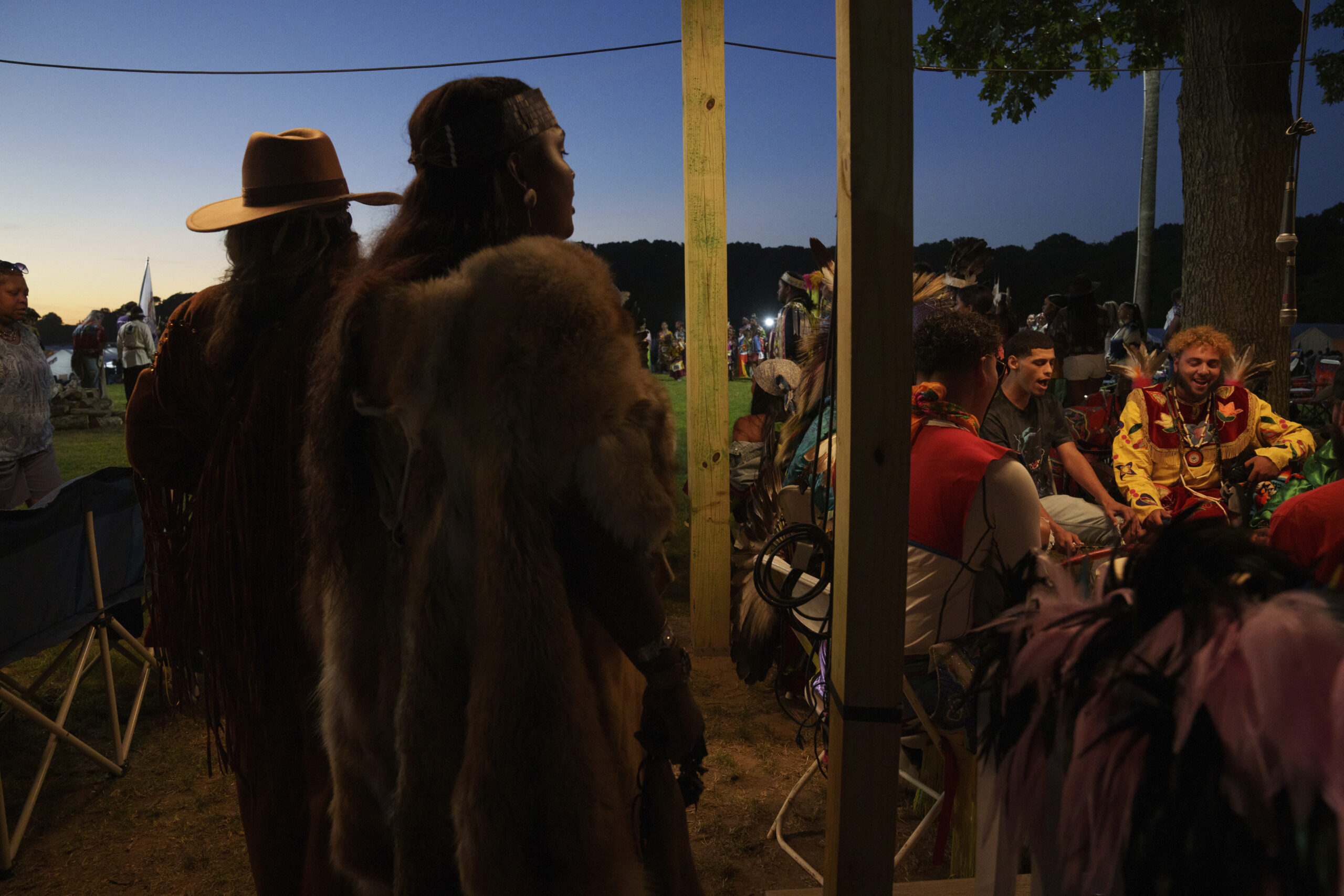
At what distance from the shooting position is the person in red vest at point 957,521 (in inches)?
80.8

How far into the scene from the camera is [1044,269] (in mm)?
37719

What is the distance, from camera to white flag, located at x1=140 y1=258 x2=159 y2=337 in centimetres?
1638

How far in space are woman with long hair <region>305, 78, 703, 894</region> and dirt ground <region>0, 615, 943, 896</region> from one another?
161cm

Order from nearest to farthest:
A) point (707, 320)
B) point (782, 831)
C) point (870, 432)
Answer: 1. point (870, 432)
2. point (782, 831)
3. point (707, 320)

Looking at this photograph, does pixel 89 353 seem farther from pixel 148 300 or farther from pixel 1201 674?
pixel 1201 674

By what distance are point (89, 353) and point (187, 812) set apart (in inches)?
558

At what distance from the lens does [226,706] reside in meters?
1.61

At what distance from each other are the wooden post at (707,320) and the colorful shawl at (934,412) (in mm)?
1536

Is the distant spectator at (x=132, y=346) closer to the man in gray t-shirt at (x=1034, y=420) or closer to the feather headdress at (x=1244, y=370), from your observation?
the man in gray t-shirt at (x=1034, y=420)

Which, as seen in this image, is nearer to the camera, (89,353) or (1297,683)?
(1297,683)

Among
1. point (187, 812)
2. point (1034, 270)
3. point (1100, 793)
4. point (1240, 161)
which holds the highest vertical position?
point (1034, 270)

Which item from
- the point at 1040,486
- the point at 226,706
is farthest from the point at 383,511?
the point at 1040,486

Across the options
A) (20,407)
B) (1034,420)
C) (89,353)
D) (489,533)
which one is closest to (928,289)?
(1034,420)

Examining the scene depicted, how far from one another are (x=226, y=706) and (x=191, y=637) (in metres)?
0.19
